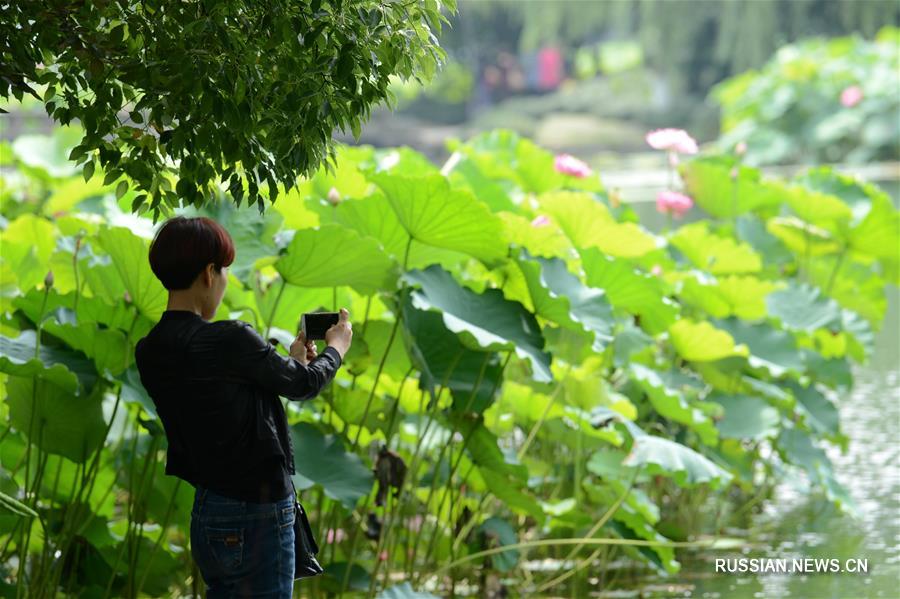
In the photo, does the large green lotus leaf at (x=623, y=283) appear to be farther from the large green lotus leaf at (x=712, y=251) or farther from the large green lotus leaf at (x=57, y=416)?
the large green lotus leaf at (x=57, y=416)

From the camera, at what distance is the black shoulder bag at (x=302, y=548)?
2.06 metres

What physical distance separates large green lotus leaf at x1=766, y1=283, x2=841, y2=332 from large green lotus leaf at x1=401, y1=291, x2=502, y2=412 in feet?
5.37

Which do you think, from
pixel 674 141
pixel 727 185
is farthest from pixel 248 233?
pixel 727 185

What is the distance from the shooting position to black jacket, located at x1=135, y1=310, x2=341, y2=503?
1.92 meters

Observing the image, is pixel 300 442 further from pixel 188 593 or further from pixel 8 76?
pixel 8 76

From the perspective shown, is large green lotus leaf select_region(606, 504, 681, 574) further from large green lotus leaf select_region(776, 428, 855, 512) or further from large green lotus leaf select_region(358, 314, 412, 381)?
large green lotus leaf select_region(776, 428, 855, 512)

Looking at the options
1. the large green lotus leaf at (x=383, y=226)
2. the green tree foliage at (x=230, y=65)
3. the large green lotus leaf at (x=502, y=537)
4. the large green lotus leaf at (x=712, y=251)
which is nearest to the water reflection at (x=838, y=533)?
the large green lotus leaf at (x=502, y=537)

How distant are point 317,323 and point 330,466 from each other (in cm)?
77

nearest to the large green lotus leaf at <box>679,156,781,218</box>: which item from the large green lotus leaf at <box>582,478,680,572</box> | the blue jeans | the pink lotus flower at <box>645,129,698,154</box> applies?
the pink lotus flower at <box>645,129,698,154</box>

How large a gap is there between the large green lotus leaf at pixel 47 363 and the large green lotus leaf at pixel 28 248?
490 millimetres

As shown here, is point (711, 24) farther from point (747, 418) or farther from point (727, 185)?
point (747, 418)

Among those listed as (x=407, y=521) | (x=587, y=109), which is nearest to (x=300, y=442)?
(x=407, y=521)

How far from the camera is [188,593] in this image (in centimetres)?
330

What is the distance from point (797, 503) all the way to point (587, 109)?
27.9 metres
